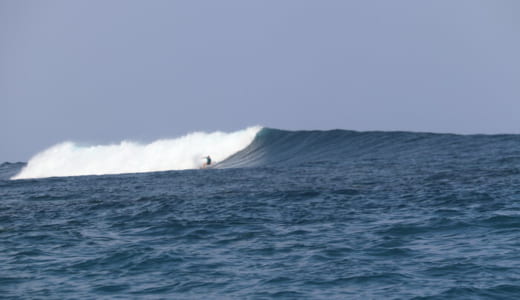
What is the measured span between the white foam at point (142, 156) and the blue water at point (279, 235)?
17591 millimetres

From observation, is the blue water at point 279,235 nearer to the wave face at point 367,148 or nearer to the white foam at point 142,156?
the wave face at point 367,148

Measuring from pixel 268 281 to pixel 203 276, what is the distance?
1424mm

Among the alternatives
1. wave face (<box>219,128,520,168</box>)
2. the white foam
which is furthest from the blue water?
the white foam

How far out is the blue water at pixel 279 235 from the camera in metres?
12.4

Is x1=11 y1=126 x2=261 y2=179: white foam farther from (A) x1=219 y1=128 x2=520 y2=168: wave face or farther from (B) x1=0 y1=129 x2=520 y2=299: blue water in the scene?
(B) x1=0 y1=129 x2=520 y2=299: blue water

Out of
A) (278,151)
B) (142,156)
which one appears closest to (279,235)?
(278,151)

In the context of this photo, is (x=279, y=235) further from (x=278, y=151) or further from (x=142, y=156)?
(x=142, y=156)

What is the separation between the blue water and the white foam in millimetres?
17591

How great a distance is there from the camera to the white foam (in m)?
49.3

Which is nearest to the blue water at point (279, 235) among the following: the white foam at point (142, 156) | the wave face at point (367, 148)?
the wave face at point (367, 148)

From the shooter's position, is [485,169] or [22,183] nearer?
[485,169]

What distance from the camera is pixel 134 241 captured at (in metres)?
16.8

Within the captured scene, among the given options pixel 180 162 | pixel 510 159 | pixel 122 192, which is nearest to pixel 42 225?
pixel 122 192

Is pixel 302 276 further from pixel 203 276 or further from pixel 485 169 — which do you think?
pixel 485 169
